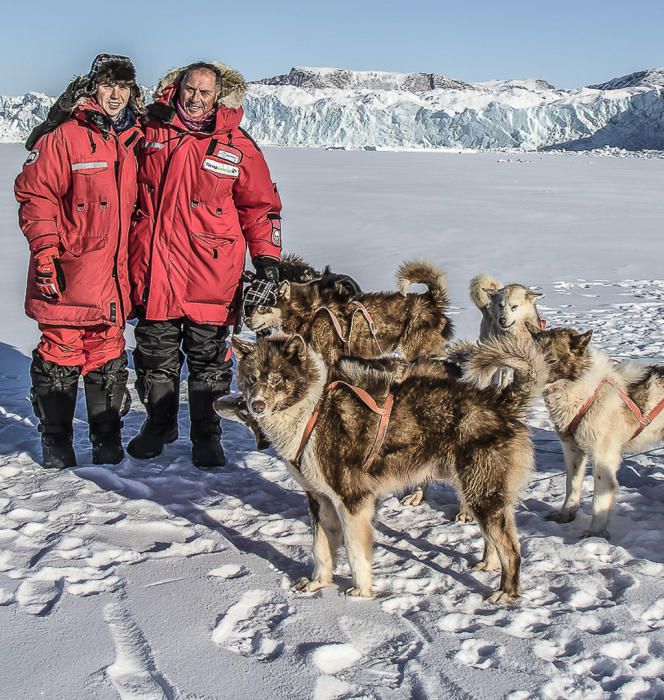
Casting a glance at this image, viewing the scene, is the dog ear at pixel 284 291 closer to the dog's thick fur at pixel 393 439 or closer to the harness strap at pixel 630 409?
the dog's thick fur at pixel 393 439

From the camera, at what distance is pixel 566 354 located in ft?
11.2

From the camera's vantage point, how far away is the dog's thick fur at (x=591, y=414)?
→ 11.0ft

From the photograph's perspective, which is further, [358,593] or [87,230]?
[87,230]

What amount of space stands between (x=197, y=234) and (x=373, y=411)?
58.8 inches

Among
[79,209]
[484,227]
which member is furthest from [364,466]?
[484,227]

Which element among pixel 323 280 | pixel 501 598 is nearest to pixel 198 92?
pixel 323 280

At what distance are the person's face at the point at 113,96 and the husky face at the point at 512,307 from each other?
259 centimetres

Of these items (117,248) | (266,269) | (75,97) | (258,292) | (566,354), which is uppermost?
(75,97)

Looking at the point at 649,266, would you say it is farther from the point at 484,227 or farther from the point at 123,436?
the point at 123,436

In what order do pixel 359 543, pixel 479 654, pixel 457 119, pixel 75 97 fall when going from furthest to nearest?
pixel 457 119 < pixel 75 97 < pixel 359 543 < pixel 479 654

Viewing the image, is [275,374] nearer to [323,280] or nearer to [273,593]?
[273,593]

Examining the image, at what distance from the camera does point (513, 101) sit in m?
79.4

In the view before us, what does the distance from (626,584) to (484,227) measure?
13.0 metres

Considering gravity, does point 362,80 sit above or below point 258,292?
above
